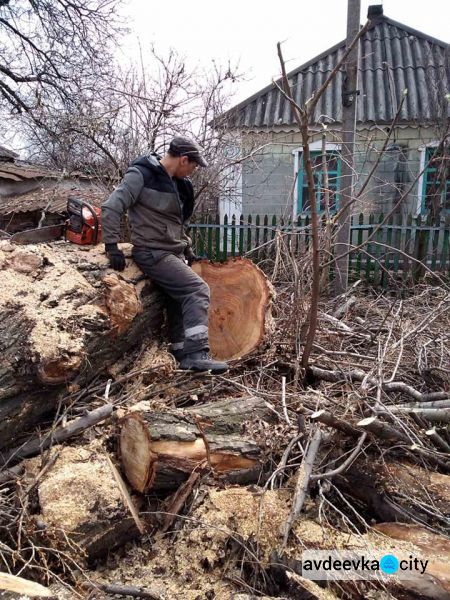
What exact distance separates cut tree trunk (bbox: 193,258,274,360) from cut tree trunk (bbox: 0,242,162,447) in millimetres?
555

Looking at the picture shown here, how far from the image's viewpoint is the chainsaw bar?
354cm

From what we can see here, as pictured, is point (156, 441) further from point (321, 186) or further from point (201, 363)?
point (321, 186)

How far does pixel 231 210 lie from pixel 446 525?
791 centimetres

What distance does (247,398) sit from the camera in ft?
8.86

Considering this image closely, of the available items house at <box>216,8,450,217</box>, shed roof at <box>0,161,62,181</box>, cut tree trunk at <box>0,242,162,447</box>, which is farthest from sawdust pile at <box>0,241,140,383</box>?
shed roof at <box>0,161,62,181</box>

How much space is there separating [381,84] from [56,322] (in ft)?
29.8

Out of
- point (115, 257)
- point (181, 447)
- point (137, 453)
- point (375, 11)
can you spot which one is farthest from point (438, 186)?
point (137, 453)

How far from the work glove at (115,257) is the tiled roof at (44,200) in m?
4.04

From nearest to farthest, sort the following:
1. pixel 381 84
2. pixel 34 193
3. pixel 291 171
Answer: pixel 34 193 → pixel 291 171 → pixel 381 84

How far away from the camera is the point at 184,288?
10.7 feet

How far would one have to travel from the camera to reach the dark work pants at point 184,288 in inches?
125

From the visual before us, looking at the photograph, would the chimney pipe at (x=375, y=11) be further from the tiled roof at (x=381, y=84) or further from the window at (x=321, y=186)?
the window at (x=321, y=186)

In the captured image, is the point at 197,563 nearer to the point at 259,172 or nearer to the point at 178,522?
the point at 178,522

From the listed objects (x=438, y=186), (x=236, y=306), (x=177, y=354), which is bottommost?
(x=177, y=354)
